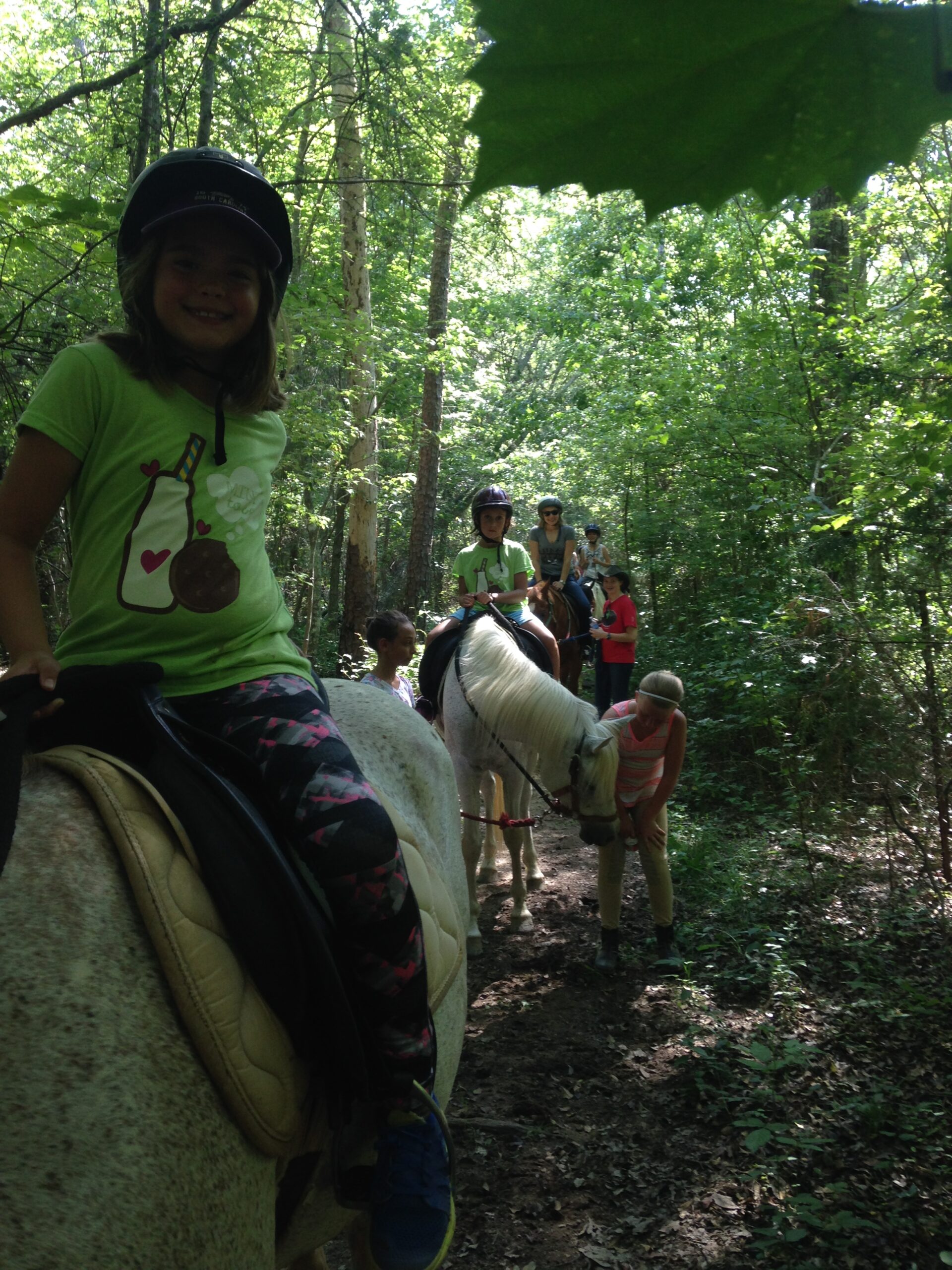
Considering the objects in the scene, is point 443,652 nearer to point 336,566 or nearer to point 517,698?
point 517,698

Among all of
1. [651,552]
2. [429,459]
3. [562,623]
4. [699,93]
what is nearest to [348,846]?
[699,93]

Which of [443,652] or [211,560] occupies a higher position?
[211,560]

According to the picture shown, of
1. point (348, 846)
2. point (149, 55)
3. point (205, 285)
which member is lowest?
point (348, 846)

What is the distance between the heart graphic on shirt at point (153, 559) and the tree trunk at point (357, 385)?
692cm

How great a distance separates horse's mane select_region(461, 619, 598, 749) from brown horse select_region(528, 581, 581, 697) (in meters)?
3.85

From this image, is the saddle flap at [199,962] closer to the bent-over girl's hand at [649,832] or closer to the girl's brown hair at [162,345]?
the girl's brown hair at [162,345]

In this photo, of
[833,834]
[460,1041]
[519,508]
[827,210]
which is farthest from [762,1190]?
[519,508]

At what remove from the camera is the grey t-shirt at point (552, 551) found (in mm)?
10016

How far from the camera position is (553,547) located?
10086 millimetres

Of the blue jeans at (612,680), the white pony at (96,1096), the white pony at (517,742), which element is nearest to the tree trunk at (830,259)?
the blue jeans at (612,680)

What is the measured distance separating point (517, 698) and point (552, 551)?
5625 mm

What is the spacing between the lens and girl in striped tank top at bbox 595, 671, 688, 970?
4715 mm

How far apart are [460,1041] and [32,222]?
3452 millimetres

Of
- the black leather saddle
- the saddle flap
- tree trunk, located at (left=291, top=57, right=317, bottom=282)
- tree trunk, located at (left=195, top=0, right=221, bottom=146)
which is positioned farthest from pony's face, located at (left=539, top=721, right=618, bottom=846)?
tree trunk, located at (left=291, top=57, right=317, bottom=282)
